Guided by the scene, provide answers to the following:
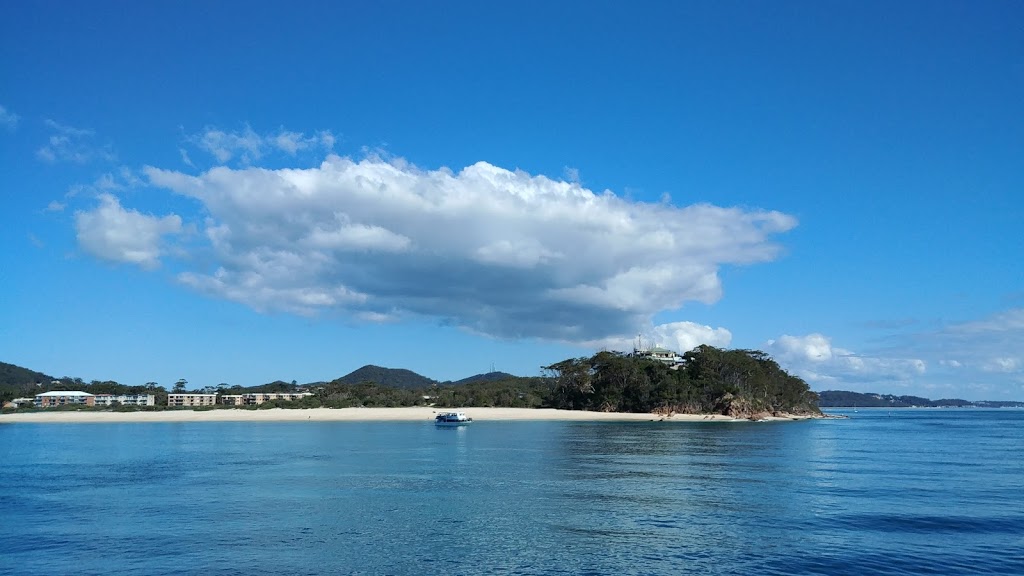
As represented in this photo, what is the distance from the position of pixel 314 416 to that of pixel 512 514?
12196cm

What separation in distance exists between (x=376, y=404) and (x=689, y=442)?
376ft

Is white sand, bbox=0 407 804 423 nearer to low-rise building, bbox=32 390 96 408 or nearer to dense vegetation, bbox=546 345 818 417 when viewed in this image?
dense vegetation, bbox=546 345 818 417

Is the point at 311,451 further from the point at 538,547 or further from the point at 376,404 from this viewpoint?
the point at 376,404

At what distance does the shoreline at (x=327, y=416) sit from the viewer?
458 ft

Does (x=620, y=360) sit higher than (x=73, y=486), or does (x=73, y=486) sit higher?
(x=620, y=360)

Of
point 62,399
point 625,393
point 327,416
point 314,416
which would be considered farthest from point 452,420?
point 62,399

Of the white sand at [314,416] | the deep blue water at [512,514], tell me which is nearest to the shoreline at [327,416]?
the white sand at [314,416]

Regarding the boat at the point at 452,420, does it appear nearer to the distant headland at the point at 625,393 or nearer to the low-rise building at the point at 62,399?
the distant headland at the point at 625,393

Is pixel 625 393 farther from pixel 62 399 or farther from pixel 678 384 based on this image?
pixel 62 399

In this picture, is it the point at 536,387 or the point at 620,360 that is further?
the point at 536,387

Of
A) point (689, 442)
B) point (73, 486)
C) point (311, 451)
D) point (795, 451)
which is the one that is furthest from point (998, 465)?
point (73, 486)

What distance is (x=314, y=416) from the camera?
145 meters

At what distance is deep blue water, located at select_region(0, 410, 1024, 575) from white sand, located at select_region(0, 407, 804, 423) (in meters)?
80.9

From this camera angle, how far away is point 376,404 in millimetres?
176875
